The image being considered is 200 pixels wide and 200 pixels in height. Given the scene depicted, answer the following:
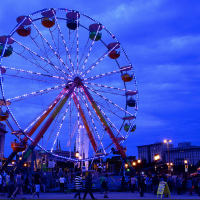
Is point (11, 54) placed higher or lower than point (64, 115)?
higher

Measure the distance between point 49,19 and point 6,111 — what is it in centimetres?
922

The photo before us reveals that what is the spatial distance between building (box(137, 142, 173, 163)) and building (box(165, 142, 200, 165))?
487 centimetres

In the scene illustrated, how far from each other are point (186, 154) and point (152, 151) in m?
24.3

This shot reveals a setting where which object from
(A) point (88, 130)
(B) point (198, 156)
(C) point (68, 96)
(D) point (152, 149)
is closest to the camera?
(C) point (68, 96)

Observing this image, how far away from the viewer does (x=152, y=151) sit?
187 m

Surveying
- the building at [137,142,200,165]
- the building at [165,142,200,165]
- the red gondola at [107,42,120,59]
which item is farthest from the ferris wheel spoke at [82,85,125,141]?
the building at [165,142,200,165]

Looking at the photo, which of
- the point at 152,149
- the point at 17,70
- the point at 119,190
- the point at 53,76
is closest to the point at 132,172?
the point at 119,190

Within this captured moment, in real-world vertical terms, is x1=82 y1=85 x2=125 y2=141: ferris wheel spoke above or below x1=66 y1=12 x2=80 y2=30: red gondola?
below

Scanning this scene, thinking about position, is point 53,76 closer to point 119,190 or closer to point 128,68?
point 128,68

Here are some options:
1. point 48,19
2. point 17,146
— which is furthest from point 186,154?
point 48,19

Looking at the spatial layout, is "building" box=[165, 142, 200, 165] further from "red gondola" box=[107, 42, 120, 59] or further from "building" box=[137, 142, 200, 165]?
"red gondola" box=[107, 42, 120, 59]

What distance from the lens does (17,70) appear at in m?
26.0

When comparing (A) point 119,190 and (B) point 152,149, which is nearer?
(A) point 119,190

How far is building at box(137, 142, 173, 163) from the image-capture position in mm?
178750
